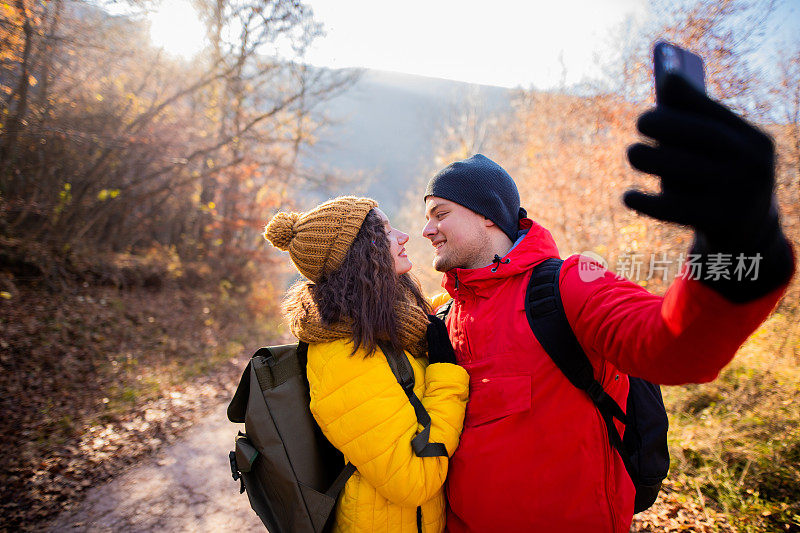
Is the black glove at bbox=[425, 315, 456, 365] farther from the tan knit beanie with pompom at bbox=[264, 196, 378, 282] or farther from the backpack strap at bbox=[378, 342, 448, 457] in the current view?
the tan knit beanie with pompom at bbox=[264, 196, 378, 282]

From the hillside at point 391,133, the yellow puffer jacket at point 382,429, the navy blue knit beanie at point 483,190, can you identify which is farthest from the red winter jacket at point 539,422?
the hillside at point 391,133

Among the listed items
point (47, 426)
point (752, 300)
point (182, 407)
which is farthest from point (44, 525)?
point (752, 300)

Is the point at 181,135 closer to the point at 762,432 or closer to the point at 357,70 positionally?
the point at 357,70

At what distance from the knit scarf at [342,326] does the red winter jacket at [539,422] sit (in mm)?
328

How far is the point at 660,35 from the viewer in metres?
7.29

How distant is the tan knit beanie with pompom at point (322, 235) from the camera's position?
84.5 inches

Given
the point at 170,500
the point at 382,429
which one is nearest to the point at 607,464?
the point at 382,429

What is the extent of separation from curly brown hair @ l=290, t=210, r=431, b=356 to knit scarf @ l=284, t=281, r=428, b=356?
0.8 inches

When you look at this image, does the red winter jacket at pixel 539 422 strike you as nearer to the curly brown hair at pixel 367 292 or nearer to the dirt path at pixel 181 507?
the curly brown hair at pixel 367 292

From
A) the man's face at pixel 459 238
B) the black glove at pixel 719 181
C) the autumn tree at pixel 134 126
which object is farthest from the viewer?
the autumn tree at pixel 134 126

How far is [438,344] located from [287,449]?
93cm

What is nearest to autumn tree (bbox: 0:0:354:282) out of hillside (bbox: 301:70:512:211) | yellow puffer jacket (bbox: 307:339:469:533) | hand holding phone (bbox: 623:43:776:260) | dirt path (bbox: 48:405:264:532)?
dirt path (bbox: 48:405:264:532)

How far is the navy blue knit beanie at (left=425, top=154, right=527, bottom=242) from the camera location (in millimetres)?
2188

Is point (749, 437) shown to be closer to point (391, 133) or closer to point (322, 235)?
point (322, 235)
